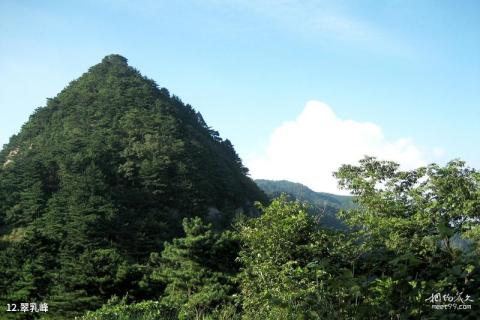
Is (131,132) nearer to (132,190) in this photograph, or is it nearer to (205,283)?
(132,190)

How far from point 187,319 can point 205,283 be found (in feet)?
62.3

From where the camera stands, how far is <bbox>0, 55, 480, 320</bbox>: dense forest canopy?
3.14 metres

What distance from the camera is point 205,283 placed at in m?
25.9

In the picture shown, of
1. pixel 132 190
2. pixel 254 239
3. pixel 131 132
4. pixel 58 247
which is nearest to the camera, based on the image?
pixel 254 239

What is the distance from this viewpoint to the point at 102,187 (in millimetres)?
61906

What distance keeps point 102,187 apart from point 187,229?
121ft

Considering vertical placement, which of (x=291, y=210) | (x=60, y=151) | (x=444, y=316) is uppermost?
(x=60, y=151)

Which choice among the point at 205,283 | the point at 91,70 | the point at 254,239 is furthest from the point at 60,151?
the point at 254,239

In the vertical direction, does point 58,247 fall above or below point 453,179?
below

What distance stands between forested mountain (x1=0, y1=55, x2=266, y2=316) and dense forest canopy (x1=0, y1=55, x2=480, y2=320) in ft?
0.88

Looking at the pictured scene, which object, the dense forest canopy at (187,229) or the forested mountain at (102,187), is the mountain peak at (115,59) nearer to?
the dense forest canopy at (187,229)

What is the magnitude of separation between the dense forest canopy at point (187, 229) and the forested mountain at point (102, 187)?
27 centimetres

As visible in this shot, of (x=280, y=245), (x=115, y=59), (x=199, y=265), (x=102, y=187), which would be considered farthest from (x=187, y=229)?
(x=115, y=59)

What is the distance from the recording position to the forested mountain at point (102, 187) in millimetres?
35625
